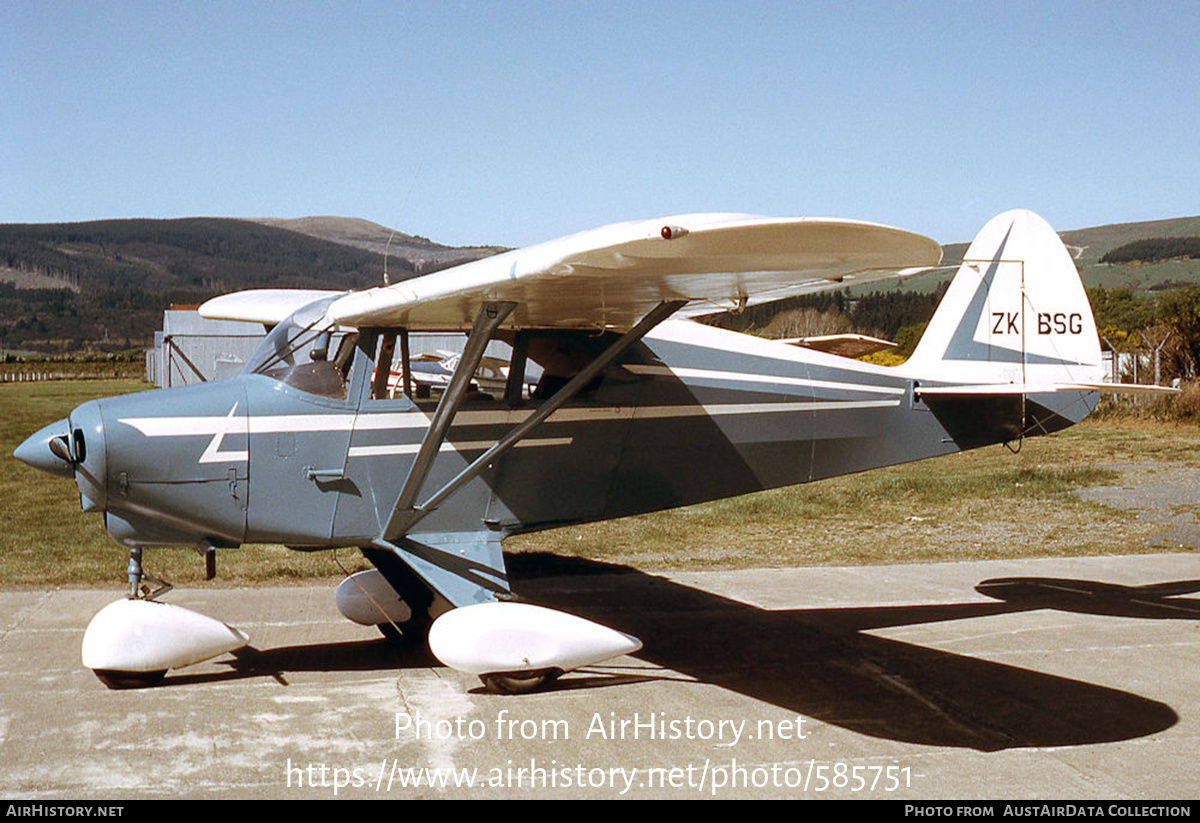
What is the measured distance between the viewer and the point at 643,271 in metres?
4.77

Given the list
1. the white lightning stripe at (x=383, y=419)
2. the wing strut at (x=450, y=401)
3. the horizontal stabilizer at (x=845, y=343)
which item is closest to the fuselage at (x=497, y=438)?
the white lightning stripe at (x=383, y=419)

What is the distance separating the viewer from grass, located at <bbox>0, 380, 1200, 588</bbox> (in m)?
9.49

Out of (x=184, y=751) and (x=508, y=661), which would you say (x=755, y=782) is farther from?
(x=184, y=751)

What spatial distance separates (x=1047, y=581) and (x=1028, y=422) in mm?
2123

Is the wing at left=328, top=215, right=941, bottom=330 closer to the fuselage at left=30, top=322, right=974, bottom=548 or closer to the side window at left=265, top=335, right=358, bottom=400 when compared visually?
the side window at left=265, top=335, right=358, bottom=400

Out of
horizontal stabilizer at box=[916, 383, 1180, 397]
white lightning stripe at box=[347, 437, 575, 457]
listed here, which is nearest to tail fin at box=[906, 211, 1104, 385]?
horizontal stabilizer at box=[916, 383, 1180, 397]

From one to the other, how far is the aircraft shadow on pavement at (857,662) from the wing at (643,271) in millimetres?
2191

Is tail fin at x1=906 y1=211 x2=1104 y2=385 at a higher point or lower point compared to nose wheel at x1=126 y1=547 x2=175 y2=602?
higher

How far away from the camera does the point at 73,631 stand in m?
6.98

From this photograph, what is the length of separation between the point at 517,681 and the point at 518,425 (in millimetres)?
1522

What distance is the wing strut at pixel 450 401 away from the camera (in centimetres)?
551

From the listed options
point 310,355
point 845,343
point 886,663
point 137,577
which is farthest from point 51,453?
point 845,343

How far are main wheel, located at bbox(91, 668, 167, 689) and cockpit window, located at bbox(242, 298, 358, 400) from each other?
1.82 meters

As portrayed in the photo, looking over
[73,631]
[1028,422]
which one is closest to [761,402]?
[1028,422]
